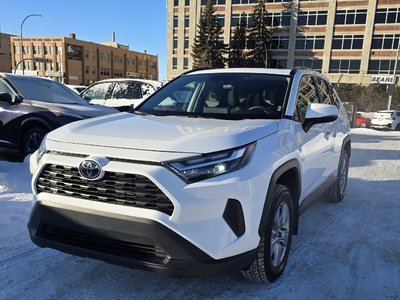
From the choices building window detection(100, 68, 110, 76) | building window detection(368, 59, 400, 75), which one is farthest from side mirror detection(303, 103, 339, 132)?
building window detection(100, 68, 110, 76)

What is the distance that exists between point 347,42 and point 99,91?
155 ft

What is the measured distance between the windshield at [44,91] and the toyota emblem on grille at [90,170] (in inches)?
203

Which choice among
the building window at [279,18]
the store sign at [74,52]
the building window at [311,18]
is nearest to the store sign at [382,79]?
the building window at [311,18]

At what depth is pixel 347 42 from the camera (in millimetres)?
50375

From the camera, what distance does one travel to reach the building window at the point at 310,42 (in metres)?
51.7

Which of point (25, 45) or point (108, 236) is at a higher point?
point (25, 45)

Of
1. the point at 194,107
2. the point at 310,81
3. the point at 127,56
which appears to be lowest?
the point at 194,107

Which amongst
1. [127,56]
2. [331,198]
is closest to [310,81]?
[331,198]

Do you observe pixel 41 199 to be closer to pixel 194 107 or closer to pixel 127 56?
pixel 194 107

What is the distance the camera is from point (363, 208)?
203 inches

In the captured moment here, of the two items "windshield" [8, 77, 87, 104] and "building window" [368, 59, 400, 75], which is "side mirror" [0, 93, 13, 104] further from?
"building window" [368, 59, 400, 75]

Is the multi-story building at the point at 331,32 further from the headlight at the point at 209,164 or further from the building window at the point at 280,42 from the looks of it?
the headlight at the point at 209,164

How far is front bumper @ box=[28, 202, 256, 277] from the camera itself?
2.28 metres

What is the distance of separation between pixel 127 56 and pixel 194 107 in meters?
100
